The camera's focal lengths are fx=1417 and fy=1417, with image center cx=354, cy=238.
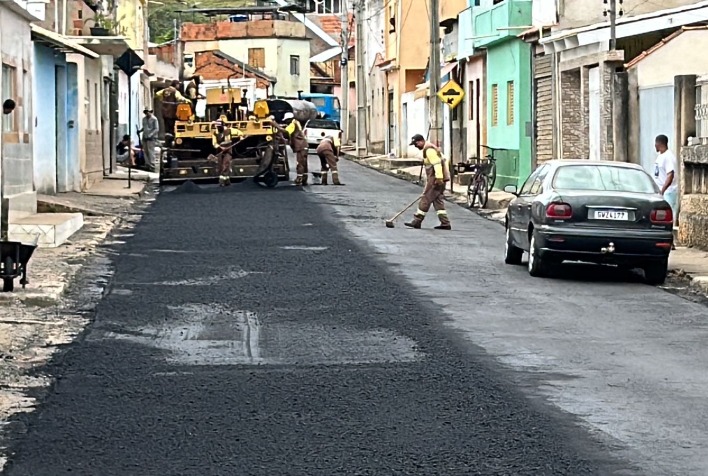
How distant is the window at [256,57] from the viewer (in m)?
92.4

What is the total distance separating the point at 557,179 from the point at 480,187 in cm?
1273

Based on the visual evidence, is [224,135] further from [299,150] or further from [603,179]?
[603,179]

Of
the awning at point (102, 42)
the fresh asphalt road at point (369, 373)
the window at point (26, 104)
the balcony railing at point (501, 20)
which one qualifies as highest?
the balcony railing at point (501, 20)

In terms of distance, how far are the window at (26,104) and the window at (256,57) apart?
69009 millimetres

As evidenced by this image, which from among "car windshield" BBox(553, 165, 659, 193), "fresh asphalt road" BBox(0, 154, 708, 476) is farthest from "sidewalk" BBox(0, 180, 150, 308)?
"car windshield" BBox(553, 165, 659, 193)

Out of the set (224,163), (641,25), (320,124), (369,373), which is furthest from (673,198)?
(320,124)

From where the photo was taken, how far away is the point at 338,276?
15859 mm

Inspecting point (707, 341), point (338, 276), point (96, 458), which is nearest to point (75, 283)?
point (338, 276)

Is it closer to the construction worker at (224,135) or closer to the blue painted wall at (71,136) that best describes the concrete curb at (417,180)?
the construction worker at (224,135)

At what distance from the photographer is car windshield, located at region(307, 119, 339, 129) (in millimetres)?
61906

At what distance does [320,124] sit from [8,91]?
4088 centimetres

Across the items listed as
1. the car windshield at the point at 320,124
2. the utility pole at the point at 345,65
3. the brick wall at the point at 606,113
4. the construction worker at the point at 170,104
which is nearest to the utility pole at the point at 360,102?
the car windshield at the point at 320,124

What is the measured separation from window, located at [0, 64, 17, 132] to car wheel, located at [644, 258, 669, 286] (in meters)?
10.1

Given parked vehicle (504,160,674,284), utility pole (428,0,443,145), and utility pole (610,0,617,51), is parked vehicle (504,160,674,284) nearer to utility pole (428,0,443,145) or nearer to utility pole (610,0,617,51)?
utility pole (610,0,617,51)
